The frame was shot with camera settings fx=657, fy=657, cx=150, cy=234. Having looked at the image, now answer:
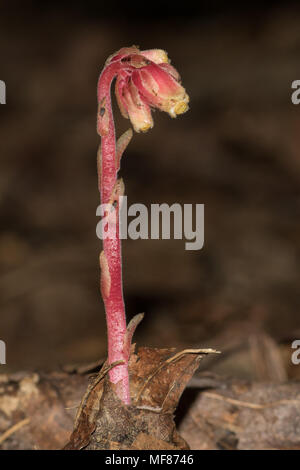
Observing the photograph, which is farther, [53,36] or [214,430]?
[53,36]

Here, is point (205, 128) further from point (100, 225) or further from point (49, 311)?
point (100, 225)

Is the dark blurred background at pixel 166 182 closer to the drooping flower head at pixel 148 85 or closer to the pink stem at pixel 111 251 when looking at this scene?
the pink stem at pixel 111 251

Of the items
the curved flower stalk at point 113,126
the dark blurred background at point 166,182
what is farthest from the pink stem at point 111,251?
the dark blurred background at point 166,182

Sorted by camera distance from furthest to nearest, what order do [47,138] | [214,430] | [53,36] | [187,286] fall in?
1. [53,36]
2. [47,138]
3. [187,286]
4. [214,430]

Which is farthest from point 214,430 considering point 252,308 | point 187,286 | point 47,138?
point 47,138

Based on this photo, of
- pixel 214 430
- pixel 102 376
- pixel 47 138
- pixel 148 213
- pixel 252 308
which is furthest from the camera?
pixel 47 138

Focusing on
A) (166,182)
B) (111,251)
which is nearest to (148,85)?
(111,251)

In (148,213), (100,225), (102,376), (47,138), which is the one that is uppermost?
(47,138)
